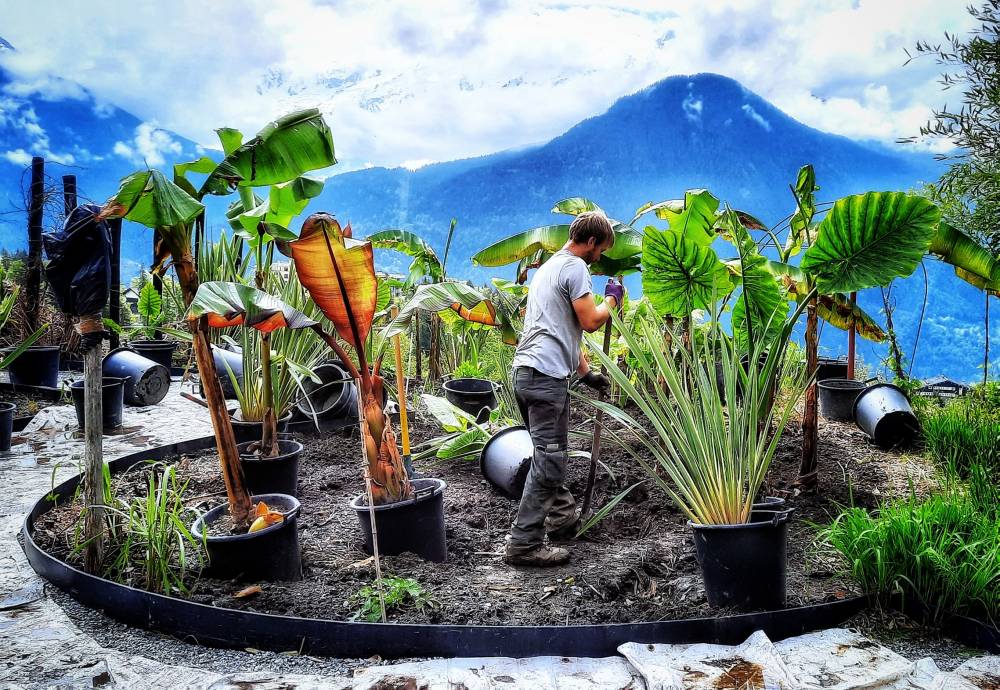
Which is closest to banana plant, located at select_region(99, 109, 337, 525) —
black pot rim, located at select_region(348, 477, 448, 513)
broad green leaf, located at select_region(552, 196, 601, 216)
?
black pot rim, located at select_region(348, 477, 448, 513)

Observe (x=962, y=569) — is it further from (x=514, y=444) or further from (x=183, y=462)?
(x=183, y=462)

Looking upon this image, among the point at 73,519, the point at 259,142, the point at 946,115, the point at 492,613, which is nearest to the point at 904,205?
the point at 946,115

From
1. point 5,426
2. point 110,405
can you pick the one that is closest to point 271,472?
point 5,426

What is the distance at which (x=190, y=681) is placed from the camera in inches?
81.7

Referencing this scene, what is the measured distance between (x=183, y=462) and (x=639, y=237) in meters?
2.90

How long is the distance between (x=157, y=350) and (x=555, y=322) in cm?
649

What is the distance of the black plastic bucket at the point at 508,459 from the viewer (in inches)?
147

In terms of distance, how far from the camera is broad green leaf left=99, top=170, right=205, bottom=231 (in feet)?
7.87

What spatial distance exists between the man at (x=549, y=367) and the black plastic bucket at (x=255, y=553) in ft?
3.09

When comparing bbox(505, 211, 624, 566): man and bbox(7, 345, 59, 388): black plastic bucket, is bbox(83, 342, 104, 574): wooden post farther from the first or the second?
bbox(7, 345, 59, 388): black plastic bucket

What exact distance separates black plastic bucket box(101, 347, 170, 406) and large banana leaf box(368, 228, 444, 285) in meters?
2.58

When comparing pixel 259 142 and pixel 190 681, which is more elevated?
pixel 259 142

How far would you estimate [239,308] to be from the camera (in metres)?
2.47

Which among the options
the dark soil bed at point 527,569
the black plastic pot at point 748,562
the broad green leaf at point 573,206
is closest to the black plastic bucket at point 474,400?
the dark soil bed at point 527,569
